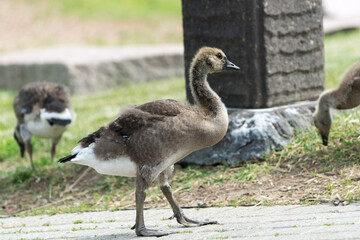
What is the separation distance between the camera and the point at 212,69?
527 cm

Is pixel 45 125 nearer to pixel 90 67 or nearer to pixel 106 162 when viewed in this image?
pixel 106 162

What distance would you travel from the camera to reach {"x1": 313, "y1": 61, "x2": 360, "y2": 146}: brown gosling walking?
6.78 metres

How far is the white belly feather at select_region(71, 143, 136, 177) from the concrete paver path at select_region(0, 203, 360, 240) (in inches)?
21.5

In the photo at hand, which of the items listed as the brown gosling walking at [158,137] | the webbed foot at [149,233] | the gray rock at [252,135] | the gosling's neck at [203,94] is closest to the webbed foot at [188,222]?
the brown gosling walking at [158,137]

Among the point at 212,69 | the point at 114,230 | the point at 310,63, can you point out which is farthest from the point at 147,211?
the point at 310,63

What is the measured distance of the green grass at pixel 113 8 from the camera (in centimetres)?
2370

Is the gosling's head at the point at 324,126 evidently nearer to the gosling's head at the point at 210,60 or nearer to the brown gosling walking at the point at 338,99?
the brown gosling walking at the point at 338,99

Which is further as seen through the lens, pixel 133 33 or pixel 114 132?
pixel 133 33

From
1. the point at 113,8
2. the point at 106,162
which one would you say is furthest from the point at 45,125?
the point at 113,8

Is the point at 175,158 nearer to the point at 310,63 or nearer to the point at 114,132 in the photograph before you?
the point at 114,132

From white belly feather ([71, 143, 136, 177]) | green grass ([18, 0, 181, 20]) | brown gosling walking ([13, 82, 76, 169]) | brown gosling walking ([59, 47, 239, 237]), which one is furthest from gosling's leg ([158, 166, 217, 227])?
green grass ([18, 0, 181, 20])

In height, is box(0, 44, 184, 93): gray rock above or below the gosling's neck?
below

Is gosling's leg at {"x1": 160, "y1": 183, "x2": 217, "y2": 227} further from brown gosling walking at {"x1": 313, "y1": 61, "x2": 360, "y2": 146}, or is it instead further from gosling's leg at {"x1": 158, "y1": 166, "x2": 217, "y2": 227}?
brown gosling walking at {"x1": 313, "y1": 61, "x2": 360, "y2": 146}

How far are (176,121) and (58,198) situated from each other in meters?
2.82
